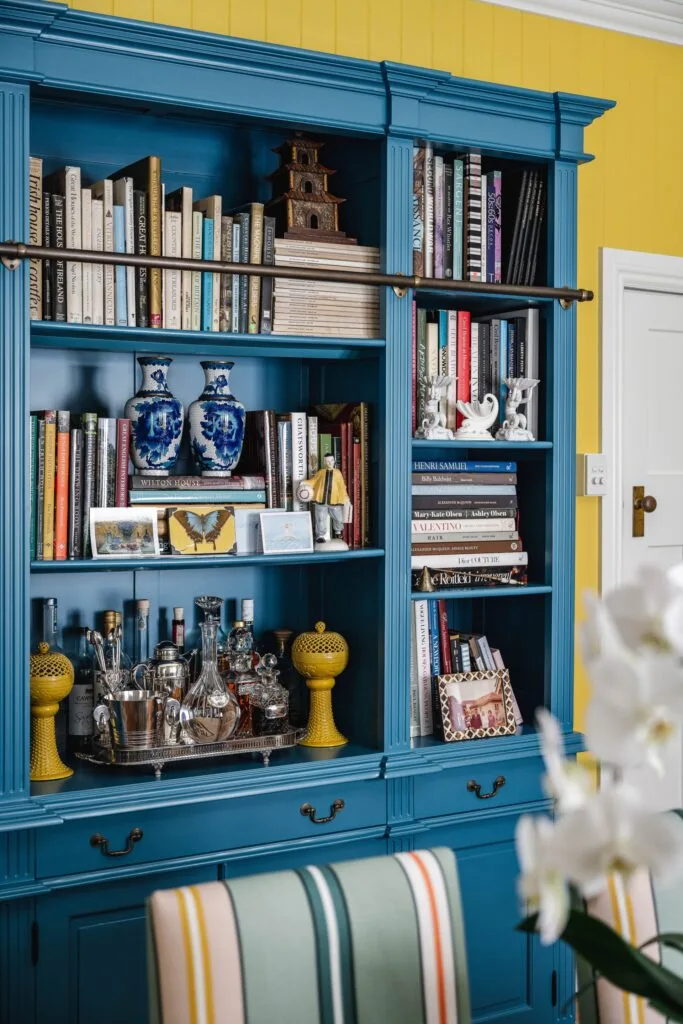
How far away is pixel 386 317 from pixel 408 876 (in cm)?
139

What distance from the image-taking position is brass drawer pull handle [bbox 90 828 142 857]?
225cm

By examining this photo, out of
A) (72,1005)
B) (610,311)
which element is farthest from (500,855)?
(610,311)

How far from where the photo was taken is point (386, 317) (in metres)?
2.57

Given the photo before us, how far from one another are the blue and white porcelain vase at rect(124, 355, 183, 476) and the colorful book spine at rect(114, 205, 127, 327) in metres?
0.14

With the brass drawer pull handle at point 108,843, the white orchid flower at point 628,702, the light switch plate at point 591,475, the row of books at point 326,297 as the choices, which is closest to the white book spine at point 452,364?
the row of books at point 326,297

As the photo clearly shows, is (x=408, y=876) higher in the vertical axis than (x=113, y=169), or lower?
lower

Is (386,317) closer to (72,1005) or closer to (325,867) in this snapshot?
(325,867)

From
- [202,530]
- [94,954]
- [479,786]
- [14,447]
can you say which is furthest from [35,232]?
[479,786]

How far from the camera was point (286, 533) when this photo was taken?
2.53 m

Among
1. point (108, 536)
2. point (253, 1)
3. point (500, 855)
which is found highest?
point (253, 1)

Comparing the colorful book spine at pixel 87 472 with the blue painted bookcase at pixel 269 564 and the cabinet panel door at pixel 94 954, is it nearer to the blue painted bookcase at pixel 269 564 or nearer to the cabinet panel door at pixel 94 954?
the blue painted bookcase at pixel 269 564

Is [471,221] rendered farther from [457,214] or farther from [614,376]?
[614,376]

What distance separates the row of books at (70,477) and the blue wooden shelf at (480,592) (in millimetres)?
724

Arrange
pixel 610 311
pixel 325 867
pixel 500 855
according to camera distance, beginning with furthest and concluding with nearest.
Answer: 1. pixel 610 311
2. pixel 500 855
3. pixel 325 867
